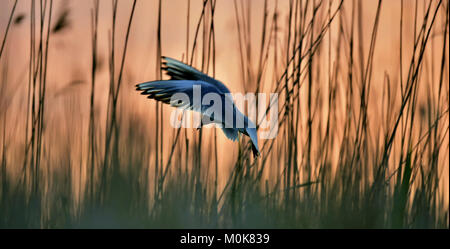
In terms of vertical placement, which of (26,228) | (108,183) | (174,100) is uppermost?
(174,100)

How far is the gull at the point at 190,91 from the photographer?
4.96 ft

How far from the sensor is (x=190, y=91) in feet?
4.94

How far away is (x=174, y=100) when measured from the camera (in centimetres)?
151

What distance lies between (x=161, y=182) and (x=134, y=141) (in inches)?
7.2

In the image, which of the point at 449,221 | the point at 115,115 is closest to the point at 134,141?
the point at 115,115

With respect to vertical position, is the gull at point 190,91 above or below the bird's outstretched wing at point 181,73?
below

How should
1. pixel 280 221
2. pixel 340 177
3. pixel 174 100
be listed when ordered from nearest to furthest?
pixel 174 100 < pixel 280 221 < pixel 340 177

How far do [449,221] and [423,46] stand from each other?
59 centimetres

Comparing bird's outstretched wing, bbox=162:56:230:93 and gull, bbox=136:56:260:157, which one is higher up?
bird's outstretched wing, bbox=162:56:230:93

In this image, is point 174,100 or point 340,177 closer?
point 174,100

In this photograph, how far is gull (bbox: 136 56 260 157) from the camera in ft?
4.96

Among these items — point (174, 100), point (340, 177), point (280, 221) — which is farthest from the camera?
point (340, 177)
